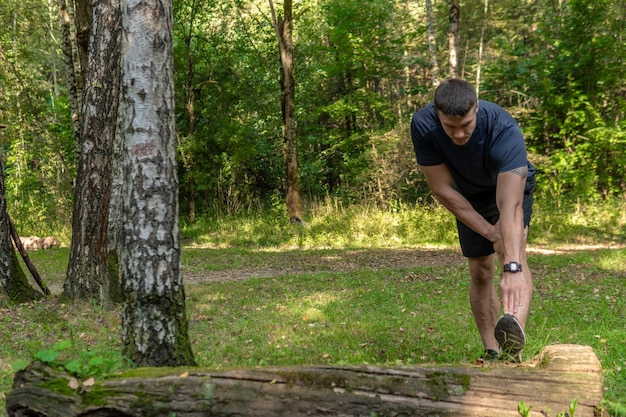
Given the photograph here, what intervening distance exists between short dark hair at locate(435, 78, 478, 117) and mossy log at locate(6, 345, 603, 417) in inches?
55.5

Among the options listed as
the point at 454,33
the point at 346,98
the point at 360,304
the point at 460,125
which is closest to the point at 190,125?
the point at 346,98

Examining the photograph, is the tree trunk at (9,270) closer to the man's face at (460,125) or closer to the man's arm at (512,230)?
the man's face at (460,125)

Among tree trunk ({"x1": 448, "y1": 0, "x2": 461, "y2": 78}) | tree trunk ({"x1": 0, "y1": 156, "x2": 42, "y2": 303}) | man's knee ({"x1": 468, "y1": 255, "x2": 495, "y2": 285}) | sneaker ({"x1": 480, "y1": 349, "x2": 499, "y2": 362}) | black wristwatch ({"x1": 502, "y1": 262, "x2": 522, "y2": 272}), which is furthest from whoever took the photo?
tree trunk ({"x1": 448, "y1": 0, "x2": 461, "y2": 78})

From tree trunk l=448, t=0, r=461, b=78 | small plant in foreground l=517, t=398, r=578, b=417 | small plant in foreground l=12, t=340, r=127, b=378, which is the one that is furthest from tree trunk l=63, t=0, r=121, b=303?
tree trunk l=448, t=0, r=461, b=78

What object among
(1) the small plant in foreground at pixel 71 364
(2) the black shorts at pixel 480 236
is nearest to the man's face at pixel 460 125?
(2) the black shorts at pixel 480 236

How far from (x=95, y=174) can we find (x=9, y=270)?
5.50 feet

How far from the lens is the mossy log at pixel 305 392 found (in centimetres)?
235

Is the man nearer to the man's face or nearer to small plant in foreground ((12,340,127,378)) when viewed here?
the man's face

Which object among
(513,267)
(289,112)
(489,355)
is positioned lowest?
(489,355)

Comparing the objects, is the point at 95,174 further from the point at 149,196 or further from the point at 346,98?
the point at 346,98

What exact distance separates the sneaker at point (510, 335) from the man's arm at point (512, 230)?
0.09 meters

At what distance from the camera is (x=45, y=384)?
7.75 feet

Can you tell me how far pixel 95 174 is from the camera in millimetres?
6348

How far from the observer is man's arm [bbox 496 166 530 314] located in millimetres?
2896
